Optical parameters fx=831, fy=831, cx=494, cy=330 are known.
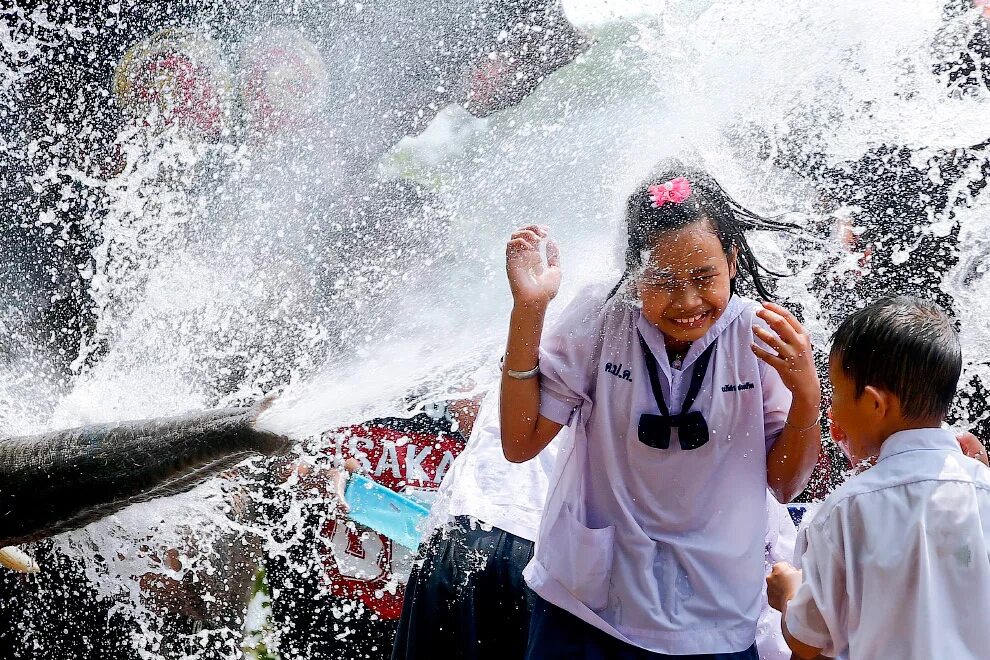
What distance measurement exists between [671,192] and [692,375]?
1.39 ft

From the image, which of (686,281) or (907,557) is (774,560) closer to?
(907,557)

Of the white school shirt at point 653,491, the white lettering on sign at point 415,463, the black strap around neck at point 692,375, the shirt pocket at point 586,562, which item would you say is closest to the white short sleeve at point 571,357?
the white school shirt at point 653,491

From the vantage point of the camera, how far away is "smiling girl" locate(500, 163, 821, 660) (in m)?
1.86

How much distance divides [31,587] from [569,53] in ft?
12.5

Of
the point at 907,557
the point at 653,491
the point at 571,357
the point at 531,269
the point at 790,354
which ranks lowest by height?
the point at 907,557

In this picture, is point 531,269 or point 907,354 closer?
point 907,354

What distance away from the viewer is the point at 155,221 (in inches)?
185

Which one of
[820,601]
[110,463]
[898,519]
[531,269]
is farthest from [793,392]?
[110,463]

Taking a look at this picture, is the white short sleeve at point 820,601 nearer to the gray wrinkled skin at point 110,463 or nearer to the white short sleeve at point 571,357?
the white short sleeve at point 571,357

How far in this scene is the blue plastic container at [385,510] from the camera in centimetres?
332

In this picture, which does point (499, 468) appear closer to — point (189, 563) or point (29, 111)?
point (189, 563)

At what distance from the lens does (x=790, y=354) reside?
5.89 ft

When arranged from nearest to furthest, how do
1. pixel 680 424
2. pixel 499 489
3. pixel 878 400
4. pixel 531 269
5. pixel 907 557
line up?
pixel 907 557 → pixel 878 400 → pixel 680 424 → pixel 531 269 → pixel 499 489

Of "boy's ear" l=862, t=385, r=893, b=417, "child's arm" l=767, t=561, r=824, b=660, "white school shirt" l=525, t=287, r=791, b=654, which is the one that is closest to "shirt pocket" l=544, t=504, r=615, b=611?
"white school shirt" l=525, t=287, r=791, b=654
